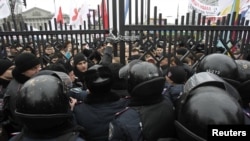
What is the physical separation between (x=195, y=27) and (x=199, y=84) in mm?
2323

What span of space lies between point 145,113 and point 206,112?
0.86 metres

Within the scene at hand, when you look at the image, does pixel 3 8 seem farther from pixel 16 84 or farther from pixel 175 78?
pixel 175 78

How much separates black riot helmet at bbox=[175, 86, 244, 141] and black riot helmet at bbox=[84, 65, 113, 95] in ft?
3.91

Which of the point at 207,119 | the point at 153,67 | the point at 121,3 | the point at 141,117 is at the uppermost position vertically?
the point at 121,3

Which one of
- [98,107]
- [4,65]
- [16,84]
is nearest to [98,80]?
[98,107]

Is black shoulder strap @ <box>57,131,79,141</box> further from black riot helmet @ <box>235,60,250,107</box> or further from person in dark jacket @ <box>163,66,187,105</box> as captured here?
black riot helmet @ <box>235,60,250,107</box>

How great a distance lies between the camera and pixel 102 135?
2.48 m

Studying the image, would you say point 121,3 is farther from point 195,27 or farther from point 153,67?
point 153,67

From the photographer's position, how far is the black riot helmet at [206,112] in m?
1.37

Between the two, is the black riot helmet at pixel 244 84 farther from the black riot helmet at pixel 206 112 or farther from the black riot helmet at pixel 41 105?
the black riot helmet at pixel 41 105

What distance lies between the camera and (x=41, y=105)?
1.84 m

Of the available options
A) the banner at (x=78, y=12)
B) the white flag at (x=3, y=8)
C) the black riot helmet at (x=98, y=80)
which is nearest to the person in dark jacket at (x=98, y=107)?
the black riot helmet at (x=98, y=80)

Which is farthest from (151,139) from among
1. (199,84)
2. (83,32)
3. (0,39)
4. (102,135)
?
(0,39)

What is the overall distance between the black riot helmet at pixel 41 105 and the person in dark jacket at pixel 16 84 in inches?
51.8
